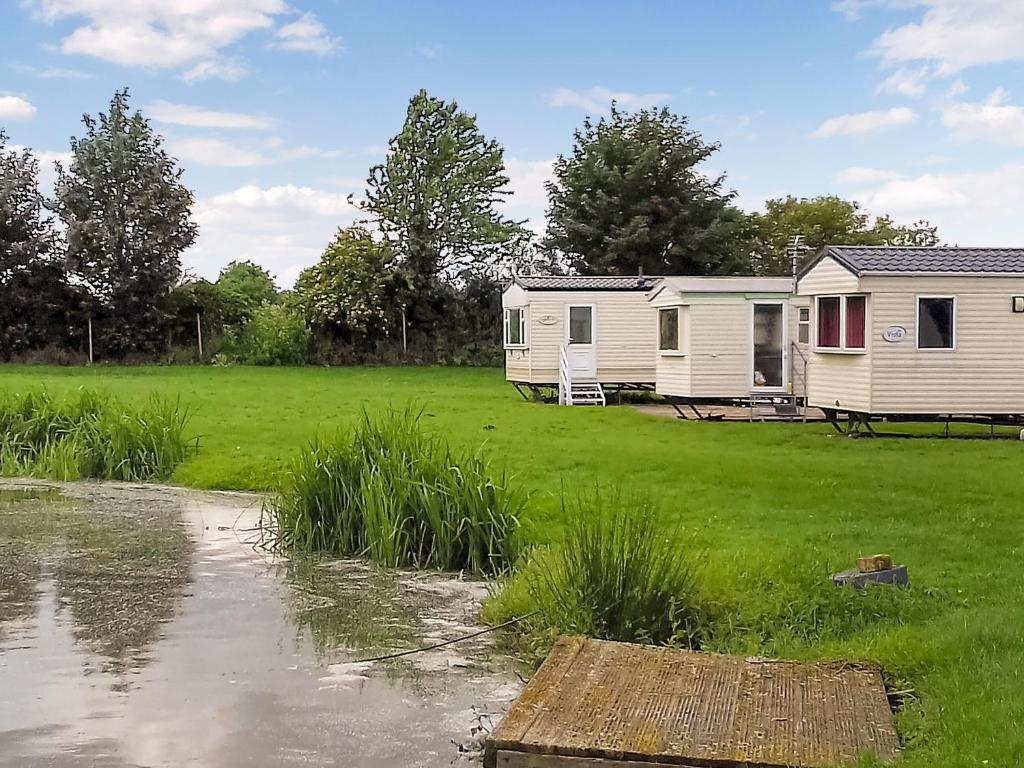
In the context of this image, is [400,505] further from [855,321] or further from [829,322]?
[829,322]

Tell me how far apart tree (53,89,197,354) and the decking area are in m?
32.0

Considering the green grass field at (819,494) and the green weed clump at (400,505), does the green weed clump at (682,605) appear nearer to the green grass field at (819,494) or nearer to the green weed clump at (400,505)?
the green grass field at (819,494)

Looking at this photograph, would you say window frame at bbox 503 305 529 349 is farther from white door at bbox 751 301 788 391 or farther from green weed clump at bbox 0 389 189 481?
green weed clump at bbox 0 389 189 481

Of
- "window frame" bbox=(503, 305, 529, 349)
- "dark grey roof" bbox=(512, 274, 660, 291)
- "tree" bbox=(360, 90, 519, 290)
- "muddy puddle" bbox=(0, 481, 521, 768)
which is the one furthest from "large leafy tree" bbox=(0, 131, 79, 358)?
"muddy puddle" bbox=(0, 481, 521, 768)

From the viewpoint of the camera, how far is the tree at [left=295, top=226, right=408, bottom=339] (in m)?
35.4

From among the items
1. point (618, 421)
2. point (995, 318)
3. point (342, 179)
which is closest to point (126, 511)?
point (618, 421)

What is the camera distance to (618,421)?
18.5 meters

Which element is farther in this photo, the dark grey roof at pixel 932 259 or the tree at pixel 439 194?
the tree at pixel 439 194

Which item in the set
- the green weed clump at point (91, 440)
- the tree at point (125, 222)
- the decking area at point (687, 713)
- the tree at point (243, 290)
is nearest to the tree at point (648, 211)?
the tree at point (243, 290)

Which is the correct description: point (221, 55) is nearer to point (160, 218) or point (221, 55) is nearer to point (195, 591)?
point (160, 218)

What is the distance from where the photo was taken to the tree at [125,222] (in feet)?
117

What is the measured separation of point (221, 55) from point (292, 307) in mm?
13551

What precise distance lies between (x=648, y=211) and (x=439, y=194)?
6.29 metres

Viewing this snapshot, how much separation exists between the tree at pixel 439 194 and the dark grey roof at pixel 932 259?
2134 centimetres
